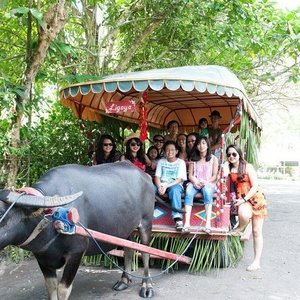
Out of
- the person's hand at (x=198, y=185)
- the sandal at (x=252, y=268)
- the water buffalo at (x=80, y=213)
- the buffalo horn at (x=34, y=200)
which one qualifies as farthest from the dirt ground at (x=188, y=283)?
the buffalo horn at (x=34, y=200)

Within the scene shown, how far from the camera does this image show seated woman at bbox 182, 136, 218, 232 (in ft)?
16.0

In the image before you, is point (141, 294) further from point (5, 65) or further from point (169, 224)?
point (5, 65)

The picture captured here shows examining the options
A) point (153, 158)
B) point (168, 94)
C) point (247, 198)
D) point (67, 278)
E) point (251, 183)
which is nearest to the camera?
point (67, 278)

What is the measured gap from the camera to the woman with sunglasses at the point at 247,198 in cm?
504

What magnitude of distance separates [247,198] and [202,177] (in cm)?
59

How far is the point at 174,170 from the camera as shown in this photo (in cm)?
520

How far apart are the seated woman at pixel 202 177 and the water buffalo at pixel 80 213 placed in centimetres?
54

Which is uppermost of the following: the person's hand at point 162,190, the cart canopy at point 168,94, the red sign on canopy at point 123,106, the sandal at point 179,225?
the cart canopy at point 168,94

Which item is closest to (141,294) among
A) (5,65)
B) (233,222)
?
(233,222)

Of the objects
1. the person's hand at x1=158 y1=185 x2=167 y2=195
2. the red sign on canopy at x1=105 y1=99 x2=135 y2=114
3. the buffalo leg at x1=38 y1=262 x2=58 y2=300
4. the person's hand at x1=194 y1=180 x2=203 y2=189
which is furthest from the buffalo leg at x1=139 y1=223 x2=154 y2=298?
the red sign on canopy at x1=105 y1=99 x2=135 y2=114

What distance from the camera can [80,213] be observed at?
3.52 metres

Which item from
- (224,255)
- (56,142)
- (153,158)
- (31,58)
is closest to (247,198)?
(224,255)

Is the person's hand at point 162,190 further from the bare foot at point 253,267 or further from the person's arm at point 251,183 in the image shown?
the bare foot at point 253,267

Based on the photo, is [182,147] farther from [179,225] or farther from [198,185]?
[179,225]
